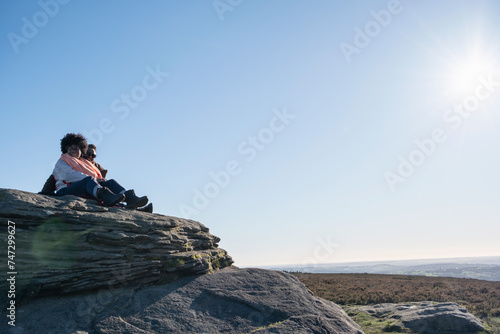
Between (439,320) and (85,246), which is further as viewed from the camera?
(439,320)

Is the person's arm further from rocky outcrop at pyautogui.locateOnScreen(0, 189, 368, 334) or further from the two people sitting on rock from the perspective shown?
rocky outcrop at pyautogui.locateOnScreen(0, 189, 368, 334)

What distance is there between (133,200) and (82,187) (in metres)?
1.63

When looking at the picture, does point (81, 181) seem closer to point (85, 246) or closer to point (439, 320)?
point (85, 246)

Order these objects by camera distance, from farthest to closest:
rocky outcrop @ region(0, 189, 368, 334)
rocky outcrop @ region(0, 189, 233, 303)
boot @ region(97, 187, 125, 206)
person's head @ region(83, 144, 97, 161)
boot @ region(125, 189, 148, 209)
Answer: person's head @ region(83, 144, 97, 161) → boot @ region(125, 189, 148, 209) → boot @ region(97, 187, 125, 206) → rocky outcrop @ region(0, 189, 233, 303) → rocky outcrop @ region(0, 189, 368, 334)

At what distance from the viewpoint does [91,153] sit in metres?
11.8

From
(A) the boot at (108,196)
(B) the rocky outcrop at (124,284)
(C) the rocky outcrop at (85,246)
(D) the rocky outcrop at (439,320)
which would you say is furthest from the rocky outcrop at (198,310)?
(D) the rocky outcrop at (439,320)

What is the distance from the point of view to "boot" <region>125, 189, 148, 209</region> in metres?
10.8

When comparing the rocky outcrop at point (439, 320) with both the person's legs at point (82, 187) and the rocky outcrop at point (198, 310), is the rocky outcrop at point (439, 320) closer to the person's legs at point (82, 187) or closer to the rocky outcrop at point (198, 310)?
the rocky outcrop at point (198, 310)

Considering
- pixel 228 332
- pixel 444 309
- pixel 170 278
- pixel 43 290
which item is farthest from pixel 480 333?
pixel 43 290

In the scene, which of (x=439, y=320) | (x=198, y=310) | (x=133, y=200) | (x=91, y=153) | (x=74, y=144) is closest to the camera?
(x=198, y=310)

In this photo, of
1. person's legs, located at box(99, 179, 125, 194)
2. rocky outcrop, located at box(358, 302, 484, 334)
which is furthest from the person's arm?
rocky outcrop, located at box(358, 302, 484, 334)

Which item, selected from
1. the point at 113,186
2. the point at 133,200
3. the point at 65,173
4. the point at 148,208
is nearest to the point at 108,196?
the point at 113,186

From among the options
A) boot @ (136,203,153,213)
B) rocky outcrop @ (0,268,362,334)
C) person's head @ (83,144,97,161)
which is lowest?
rocky outcrop @ (0,268,362,334)

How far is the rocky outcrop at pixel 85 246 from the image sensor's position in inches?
324
